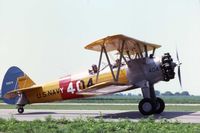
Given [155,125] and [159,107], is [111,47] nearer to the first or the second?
[159,107]

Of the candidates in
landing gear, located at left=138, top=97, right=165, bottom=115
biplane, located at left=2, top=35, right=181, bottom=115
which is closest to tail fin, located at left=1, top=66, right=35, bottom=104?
biplane, located at left=2, top=35, right=181, bottom=115

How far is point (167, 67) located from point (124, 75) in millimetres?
2240

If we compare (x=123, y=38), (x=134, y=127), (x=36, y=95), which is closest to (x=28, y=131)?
(x=134, y=127)

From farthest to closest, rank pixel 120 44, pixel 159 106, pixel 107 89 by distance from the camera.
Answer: pixel 120 44 → pixel 159 106 → pixel 107 89

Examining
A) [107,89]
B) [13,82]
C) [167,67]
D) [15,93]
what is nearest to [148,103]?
[167,67]

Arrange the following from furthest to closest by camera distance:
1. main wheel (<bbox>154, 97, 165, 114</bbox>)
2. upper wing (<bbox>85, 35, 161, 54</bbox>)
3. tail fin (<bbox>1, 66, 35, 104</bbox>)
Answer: tail fin (<bbox>1, 66, 35, 104</bbox>)
main wheel (<bbox>154, 97, 165, 114</bbox>)
upper wing (<bbox>85, 35, 161, 54</bbox>)

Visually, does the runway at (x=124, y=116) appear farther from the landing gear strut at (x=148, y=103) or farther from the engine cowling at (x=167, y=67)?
the engine cowling at (x=167, y=67)

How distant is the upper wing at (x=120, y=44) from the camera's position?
1828 centimetres

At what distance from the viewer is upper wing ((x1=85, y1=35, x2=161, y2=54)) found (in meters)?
18.3

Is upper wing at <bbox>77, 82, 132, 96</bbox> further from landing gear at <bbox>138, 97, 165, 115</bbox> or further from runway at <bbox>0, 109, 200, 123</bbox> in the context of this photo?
landing gear at <bbox>138, 97, 165, 115</bbox>

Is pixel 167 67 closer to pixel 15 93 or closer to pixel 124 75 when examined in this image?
pixel 124 75

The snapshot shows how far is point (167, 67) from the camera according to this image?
18781mm

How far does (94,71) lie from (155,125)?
9.08 metres

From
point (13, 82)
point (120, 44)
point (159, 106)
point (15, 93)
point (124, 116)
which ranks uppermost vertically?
point (120, 44)
